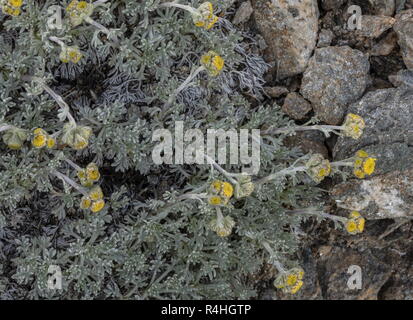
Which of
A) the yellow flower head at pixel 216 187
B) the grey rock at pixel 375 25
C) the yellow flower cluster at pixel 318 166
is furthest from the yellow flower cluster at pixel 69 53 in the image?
the grey rock at pixel 375 25

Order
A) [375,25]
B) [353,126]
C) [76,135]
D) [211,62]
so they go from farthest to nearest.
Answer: [375,25] → [353,126] → [211,62] → [76,135]

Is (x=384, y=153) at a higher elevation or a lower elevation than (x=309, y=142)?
higher

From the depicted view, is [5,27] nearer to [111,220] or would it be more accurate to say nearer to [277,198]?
[111,220]

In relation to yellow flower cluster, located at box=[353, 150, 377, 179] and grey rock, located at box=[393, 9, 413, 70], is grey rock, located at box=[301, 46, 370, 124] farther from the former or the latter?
yellow flower cluster, located at box=[353, 150, 377, 179]

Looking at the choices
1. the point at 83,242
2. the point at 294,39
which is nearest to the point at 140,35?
the point at 294,39

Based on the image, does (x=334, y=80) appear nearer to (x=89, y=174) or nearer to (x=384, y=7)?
(x=384, y=7)

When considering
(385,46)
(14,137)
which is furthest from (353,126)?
(14,137)

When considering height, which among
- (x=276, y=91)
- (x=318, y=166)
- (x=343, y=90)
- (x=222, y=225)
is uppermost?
(x=343, y=90)

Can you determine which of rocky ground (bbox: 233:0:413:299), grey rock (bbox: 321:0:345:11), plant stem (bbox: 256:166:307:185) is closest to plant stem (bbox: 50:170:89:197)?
plant stem (bbox: 256:166:307:185)
